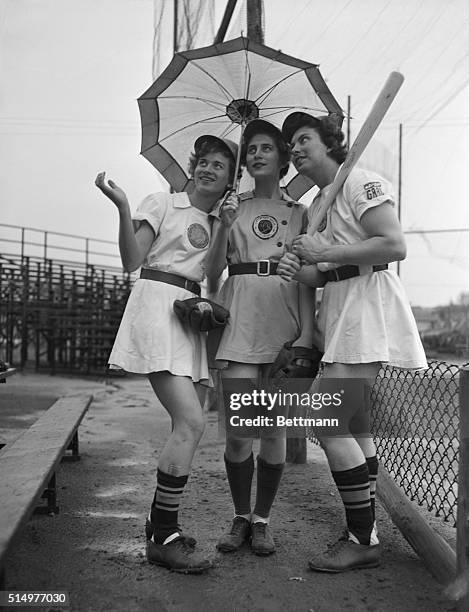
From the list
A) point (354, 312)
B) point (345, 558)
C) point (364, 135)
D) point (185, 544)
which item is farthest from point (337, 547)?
point (364, 135)

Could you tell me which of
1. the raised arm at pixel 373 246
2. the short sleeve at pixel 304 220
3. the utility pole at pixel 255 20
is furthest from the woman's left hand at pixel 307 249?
the utility pole at pixel 255 20

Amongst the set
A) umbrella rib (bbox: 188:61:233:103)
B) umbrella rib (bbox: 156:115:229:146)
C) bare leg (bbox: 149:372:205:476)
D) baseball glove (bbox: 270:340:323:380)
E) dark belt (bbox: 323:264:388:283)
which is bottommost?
bare leg (bbox: 149:372:205:476)

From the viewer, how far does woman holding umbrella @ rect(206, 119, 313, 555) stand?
8.70 feet

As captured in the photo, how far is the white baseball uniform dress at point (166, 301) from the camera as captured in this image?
2525 mm

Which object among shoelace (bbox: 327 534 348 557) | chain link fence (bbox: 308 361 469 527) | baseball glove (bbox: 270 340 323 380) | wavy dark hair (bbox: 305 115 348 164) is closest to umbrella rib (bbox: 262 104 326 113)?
wavy dark hair (bbox: 305 115 348 164)

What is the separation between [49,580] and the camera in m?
2.40

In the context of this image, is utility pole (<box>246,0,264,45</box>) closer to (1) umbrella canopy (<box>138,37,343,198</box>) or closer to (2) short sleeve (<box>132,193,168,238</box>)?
(1) umbrella canopy (<box>138,37,343,198</box>)

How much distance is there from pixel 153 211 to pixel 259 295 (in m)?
0.57

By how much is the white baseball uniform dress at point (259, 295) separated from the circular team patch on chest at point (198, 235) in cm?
14

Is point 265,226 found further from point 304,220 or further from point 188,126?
point 188,126

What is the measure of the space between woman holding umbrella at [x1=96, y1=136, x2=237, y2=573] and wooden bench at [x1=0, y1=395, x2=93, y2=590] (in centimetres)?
50

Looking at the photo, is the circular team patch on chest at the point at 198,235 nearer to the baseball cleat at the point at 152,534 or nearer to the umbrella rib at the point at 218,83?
the umbrella rib at the point at 218,83

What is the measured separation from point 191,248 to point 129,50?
6.31 ft

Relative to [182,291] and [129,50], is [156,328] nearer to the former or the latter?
[182,291]
